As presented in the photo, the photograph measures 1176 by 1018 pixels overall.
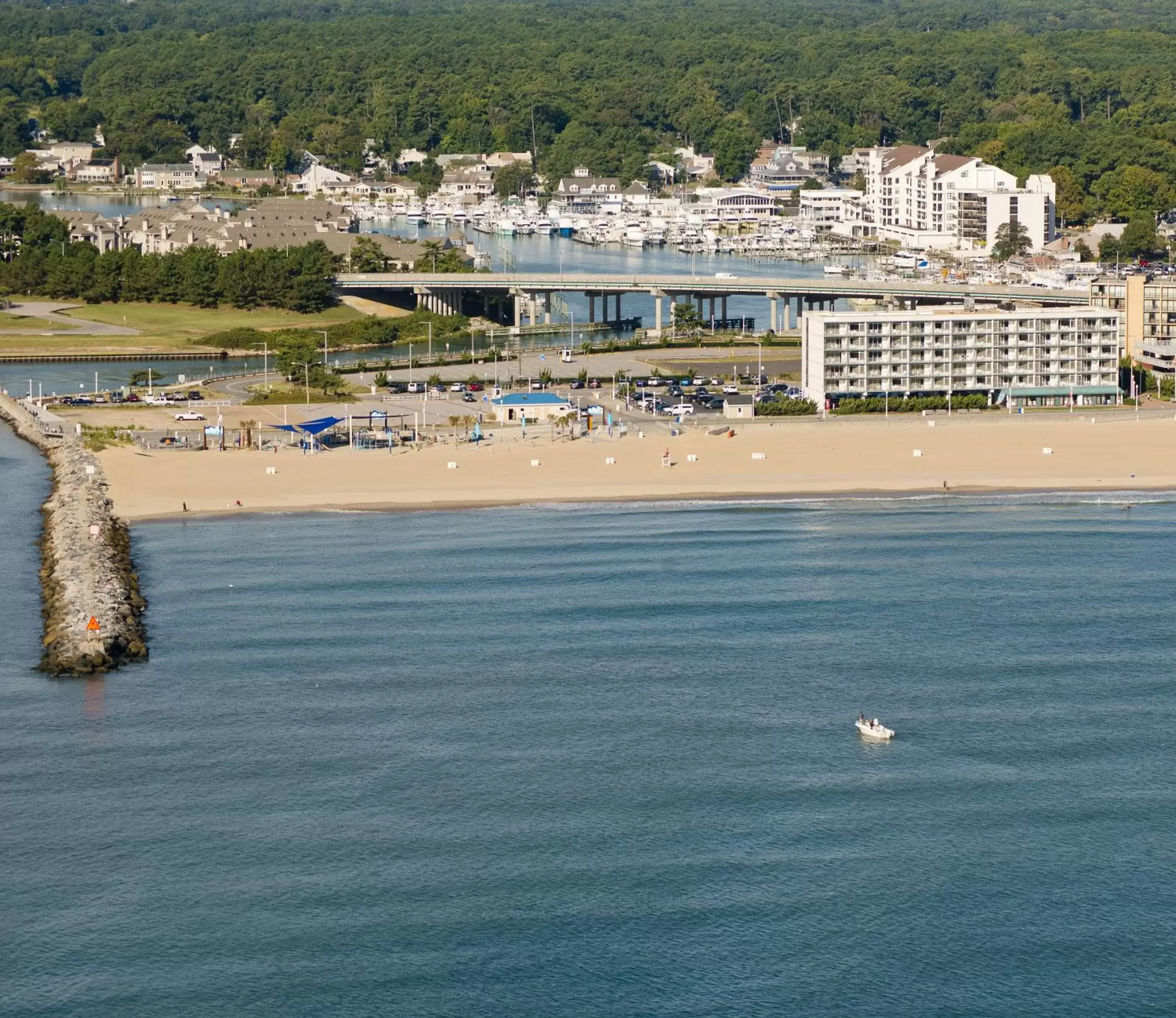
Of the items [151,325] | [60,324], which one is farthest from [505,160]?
[60,324]

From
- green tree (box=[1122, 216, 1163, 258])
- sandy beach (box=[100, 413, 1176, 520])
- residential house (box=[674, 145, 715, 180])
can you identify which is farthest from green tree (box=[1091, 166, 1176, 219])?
sandy beach (box=[100, 413, 1176, 520])

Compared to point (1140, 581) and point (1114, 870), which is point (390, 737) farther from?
point (1140, 581)

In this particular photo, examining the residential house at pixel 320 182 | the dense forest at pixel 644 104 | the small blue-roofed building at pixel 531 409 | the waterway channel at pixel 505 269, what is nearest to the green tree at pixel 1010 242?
the waterway channel at pixel 505 269

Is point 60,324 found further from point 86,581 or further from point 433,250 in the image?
point 86,581

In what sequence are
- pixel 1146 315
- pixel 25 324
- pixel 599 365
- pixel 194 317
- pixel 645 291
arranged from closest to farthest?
pixel 1146 315
pixel 599 365
pixel 645 291
pixel 25 324
pixel 194 317

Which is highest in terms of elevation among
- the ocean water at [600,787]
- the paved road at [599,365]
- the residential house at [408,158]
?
the residential house at [408,158]

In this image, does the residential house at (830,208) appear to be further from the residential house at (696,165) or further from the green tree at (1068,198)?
the residential house at (696,165)
